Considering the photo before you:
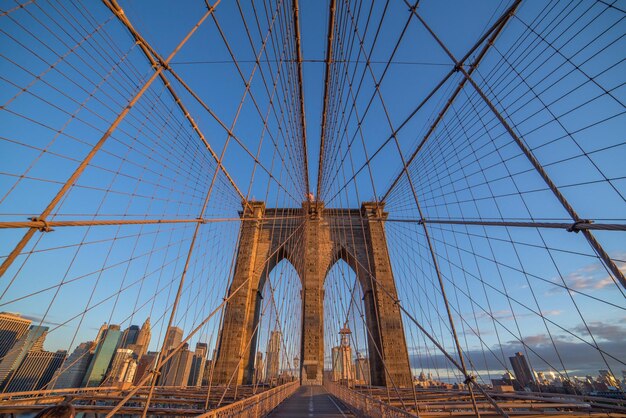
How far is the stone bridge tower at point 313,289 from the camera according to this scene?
39.8 feet

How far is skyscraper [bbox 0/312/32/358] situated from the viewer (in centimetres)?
957

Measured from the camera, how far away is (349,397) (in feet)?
Answer: 20.8

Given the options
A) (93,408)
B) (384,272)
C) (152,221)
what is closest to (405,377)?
(384,272)

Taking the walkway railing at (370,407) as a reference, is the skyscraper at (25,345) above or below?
above

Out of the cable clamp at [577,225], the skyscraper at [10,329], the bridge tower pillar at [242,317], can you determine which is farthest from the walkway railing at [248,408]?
the skyscraper at [10,329]

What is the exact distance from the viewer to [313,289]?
582 inches

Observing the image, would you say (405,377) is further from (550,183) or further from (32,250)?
(32,250)

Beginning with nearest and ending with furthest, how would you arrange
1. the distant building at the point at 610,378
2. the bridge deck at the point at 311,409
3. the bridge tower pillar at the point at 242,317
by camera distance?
the distant building at the point at 610,378, the bridge deck at the point at 311,409, the bridge tower pillar at the point at 242,317

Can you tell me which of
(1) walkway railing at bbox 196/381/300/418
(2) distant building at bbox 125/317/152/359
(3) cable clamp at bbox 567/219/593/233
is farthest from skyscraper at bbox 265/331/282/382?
(3) cable clamp at bbox 567/219/593/233

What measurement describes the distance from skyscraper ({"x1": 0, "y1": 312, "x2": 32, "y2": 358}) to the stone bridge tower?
803 centimetres

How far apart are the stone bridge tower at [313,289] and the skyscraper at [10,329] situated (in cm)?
803

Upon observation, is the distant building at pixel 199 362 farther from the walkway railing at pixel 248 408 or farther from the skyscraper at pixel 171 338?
the walkway railing at pixel 248 408

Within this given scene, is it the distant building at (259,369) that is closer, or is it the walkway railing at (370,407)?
the walkway railing at (370,407)

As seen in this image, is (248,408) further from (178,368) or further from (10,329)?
(178,368)
